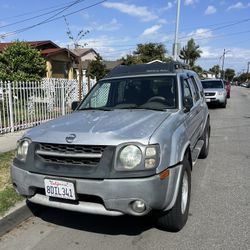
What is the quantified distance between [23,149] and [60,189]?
724 mm

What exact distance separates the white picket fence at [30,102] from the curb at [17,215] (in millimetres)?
5870

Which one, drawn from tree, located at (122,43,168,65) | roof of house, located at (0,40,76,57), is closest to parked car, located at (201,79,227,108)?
roof of house, located at (0,40,76,57)

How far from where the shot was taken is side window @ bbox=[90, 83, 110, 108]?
5184mm

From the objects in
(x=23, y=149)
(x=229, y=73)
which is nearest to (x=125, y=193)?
(x=23, y=149)

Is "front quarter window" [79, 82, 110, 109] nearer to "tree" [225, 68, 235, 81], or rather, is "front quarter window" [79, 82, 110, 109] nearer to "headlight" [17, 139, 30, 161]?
"headlight" [17, 139, 30, 161]

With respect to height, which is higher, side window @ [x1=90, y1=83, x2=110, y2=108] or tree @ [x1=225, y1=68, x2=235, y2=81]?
side window @ [x1=90, y1=83, x2=110, y2=108]

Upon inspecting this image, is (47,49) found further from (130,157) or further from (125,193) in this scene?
(125,193)

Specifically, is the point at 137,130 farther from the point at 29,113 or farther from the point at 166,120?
the point at 29,113

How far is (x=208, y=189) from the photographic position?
5.41 metres

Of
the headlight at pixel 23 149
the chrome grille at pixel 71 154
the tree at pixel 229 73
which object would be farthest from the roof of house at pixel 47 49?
the tree at pixel 229 73

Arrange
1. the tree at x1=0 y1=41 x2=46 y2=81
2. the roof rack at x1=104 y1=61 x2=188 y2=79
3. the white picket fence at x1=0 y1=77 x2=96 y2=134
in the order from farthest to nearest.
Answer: the tree at x1=0 y1=41 x2=46 y2=81
the white picket fence at x1=0 y1=77 x2=96 y2=134
the roof rack at x1=104 y1=61 x2=188 y2=79

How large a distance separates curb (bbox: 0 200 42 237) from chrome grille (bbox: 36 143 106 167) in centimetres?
111

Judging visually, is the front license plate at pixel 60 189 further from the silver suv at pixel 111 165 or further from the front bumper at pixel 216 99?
the front bumper at pixel 216 99

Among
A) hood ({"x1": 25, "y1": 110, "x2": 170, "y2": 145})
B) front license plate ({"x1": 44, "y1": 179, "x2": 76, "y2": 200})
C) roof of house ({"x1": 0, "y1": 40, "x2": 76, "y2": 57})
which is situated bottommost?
front license plate ({"x1": 44, "y1": 179, "x2": 76, "y2": 200})
